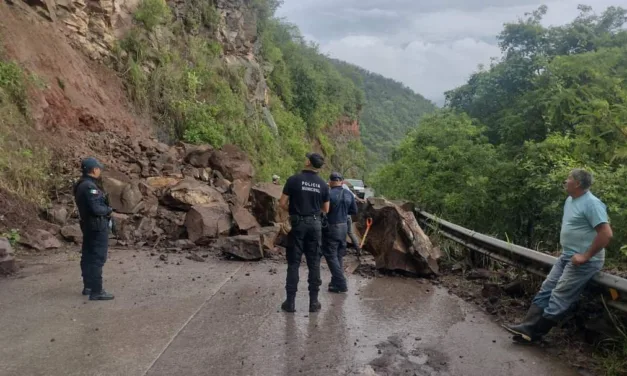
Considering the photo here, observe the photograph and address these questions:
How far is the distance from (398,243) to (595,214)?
3.93 m

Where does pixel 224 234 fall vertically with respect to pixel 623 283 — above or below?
below

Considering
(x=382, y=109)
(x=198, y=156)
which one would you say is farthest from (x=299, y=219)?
(x=382, y=109)

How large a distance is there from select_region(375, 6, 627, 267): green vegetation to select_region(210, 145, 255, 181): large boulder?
5330 millimetres

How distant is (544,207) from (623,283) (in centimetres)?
606

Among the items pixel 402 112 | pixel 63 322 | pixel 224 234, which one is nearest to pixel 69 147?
pixel 224 234

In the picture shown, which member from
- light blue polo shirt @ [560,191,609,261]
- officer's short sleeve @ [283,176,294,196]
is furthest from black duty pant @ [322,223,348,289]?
light blue polo shirt @ [560,191,609,261]

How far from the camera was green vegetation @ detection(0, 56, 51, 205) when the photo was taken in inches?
408

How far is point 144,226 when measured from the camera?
10961 mm

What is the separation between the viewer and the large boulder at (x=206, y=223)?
10695 mm

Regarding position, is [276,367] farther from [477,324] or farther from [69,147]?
[69,147]

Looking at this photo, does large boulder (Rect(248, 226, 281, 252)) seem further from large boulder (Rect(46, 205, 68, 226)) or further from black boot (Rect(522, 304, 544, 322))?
black boot (Rect(522, 304, 544, 322))

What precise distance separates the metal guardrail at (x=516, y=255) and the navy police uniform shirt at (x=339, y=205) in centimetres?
216

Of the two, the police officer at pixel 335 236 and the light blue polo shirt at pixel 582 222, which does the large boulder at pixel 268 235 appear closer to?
the police officer at pixel 335 236

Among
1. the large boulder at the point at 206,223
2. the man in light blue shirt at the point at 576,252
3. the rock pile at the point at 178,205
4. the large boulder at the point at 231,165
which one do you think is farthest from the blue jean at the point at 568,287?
the large boulder at the point at 231,165
